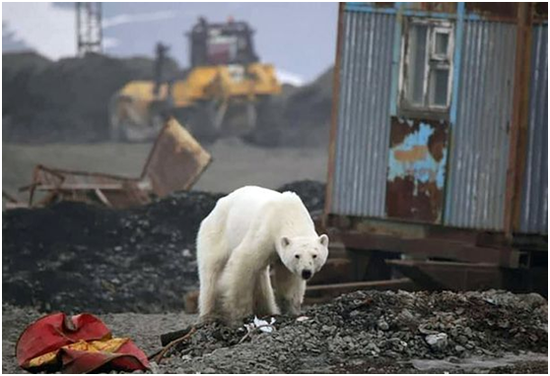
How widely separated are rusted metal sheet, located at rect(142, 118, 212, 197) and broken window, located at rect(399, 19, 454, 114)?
25.7ft

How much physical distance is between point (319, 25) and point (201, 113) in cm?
910

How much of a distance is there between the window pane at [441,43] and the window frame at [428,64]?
0.6 inches

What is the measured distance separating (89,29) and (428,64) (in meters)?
23.9

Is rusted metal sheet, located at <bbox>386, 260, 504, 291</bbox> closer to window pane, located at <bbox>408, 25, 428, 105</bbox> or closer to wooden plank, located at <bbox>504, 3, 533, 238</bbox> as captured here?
wooden plank, located at <bbox>504, 3, 533, 238</bbox>

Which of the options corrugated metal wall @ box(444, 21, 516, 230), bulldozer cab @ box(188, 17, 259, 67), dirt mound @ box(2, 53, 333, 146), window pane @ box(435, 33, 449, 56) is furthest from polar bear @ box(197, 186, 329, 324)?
bulldozer cab @ box(188, 17, 259, 67)

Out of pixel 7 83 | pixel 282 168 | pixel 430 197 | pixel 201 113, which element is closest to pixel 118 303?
pixel 430 197

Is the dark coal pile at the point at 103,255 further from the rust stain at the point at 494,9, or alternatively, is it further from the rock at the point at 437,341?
the rock at the point at 437,341

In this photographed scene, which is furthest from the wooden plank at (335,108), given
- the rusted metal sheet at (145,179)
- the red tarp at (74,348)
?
the rusted metal sheet at (145,179)

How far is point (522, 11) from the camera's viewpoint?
48.4 feet

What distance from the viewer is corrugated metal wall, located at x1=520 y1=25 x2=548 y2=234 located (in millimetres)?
14789

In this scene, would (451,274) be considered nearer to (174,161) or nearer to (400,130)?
(400,130)

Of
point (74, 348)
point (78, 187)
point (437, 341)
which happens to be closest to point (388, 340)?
point (437, 341)

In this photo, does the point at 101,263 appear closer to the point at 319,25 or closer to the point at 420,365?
the point at 420,365

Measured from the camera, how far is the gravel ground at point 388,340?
10.3m
